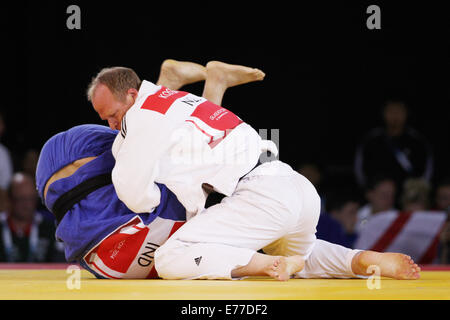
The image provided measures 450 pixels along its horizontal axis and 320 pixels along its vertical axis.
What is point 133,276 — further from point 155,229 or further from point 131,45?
point 131,45

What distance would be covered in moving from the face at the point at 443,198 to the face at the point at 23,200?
128 inches

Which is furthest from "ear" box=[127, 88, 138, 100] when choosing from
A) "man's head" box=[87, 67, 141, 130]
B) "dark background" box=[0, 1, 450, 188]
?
"dark background" box=[0, 1, 450, 188]

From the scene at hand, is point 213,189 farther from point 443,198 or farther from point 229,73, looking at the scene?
point 443,198

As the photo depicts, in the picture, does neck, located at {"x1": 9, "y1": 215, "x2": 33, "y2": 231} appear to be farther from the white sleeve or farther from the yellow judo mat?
the yellow judo mat

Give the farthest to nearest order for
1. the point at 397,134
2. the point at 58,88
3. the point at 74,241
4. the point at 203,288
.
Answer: the point at 397,134 < the point at 58,88 < the point at 74,241 < the point at 203,288

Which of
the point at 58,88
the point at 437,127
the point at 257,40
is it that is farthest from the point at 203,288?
the point at 437,127

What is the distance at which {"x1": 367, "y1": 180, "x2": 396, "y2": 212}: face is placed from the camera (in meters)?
5.44

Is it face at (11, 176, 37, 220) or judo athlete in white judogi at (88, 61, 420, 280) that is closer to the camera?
judo athlete in white judogi at (88, 61, 420, 280)

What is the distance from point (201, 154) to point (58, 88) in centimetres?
359

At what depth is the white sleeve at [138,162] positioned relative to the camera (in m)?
2.50

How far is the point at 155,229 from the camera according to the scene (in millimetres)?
2729

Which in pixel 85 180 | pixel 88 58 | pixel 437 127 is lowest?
pixel 437 127

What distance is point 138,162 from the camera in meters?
2.49

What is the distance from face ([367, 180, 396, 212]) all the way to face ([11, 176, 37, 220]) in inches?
110
